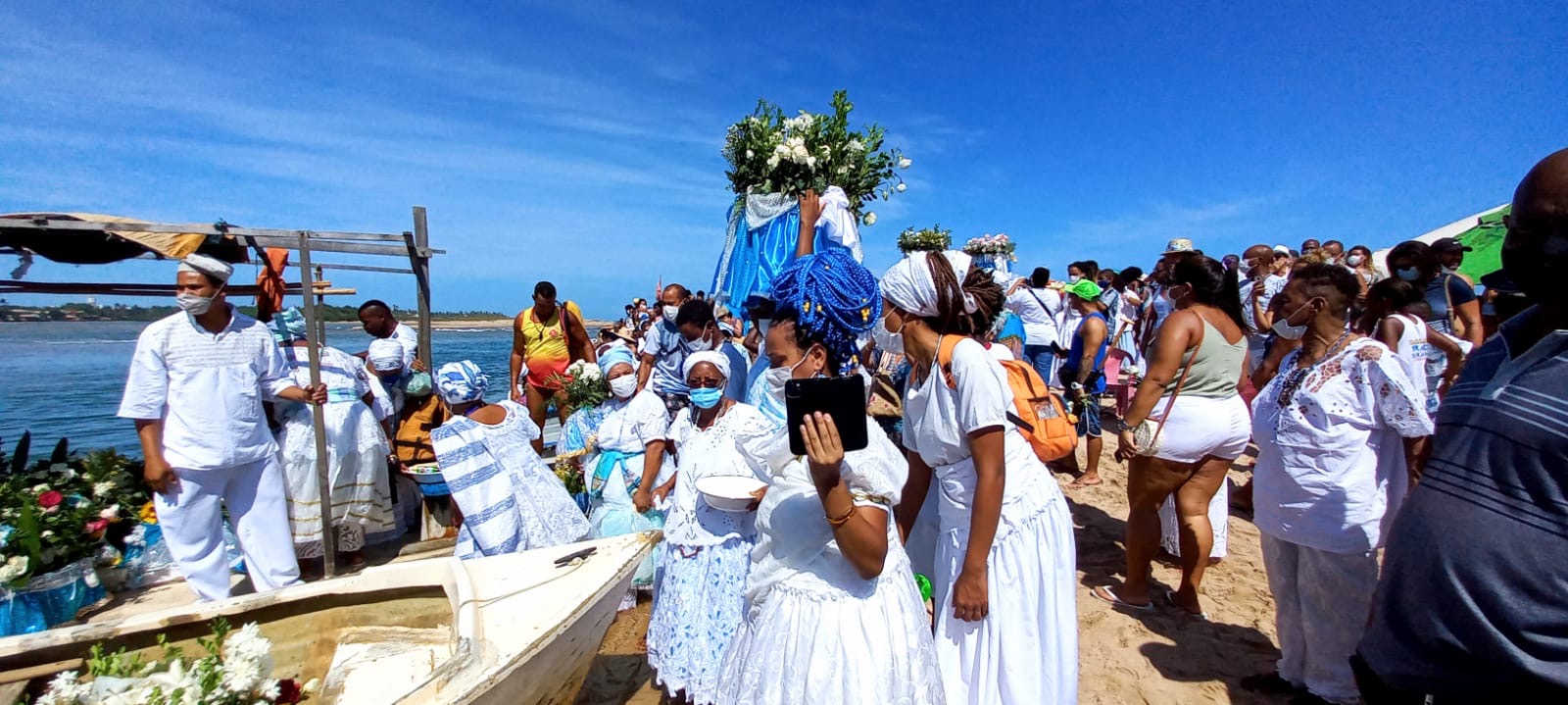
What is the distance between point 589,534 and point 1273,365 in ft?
15.7

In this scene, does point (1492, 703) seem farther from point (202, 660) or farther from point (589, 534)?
point (589, 534)

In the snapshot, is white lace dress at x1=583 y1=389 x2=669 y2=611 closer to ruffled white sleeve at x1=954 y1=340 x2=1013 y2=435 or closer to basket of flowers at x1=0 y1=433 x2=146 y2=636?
ruffled white sleeve at x1=954 y1=340 x2=1013 y2=435

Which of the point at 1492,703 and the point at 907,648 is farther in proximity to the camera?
the point at 907,648

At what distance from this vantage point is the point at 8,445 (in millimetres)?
5336

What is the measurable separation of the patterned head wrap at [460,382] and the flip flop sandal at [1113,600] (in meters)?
4.20

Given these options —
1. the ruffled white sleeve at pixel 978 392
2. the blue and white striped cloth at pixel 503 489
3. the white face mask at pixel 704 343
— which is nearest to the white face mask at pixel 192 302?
the blue and white striped cloth at pixel 503 489

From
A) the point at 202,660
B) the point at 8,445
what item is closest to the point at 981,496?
the point at 202,660

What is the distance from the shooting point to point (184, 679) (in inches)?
90.1

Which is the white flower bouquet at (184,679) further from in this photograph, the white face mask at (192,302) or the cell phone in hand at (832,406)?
the cell phone in hand at (832,406)

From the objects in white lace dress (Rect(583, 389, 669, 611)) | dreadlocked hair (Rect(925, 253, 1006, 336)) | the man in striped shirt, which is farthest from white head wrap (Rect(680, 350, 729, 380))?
the man in striped shirt

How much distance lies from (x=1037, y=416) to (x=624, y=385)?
2971 mm

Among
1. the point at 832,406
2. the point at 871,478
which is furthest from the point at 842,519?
the point at 832,406

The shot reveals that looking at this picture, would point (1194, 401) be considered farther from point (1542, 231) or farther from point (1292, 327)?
point (1542, 231)

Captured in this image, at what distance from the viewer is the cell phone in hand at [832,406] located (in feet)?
5.26
